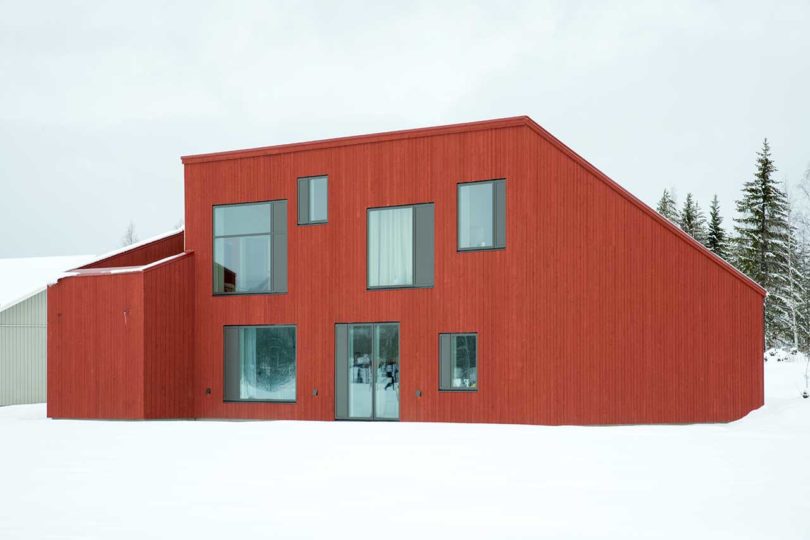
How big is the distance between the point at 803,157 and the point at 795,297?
2253 cm

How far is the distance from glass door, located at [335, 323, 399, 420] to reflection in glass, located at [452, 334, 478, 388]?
1214 mm

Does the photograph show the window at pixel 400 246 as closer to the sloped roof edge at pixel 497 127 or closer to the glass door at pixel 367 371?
the glass door at pixel 367 371

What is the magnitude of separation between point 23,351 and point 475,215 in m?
15.0

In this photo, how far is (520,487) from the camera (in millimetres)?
9820

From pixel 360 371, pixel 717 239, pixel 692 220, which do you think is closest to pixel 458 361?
pixel 360 371

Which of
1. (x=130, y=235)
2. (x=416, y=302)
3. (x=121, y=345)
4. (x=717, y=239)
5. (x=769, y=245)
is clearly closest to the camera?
(x=416, y=302)

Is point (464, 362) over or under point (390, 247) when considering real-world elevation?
under

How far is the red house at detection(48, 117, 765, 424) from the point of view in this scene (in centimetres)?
1791

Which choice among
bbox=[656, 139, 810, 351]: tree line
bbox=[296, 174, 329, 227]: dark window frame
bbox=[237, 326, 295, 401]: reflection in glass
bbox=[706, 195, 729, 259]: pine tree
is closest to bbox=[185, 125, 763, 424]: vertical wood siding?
bbox=[296, 174, 329, 227]: dark window frame

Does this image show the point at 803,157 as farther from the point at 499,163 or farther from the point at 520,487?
the point at 520,487

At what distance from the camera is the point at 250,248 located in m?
20.9

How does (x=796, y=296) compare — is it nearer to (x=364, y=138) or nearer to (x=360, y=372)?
(x=360, y=372)

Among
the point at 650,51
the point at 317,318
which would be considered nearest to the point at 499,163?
the point at 317,318

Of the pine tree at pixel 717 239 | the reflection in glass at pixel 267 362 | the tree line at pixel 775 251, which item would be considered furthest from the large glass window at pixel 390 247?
the pine tree at pixel 717 239
